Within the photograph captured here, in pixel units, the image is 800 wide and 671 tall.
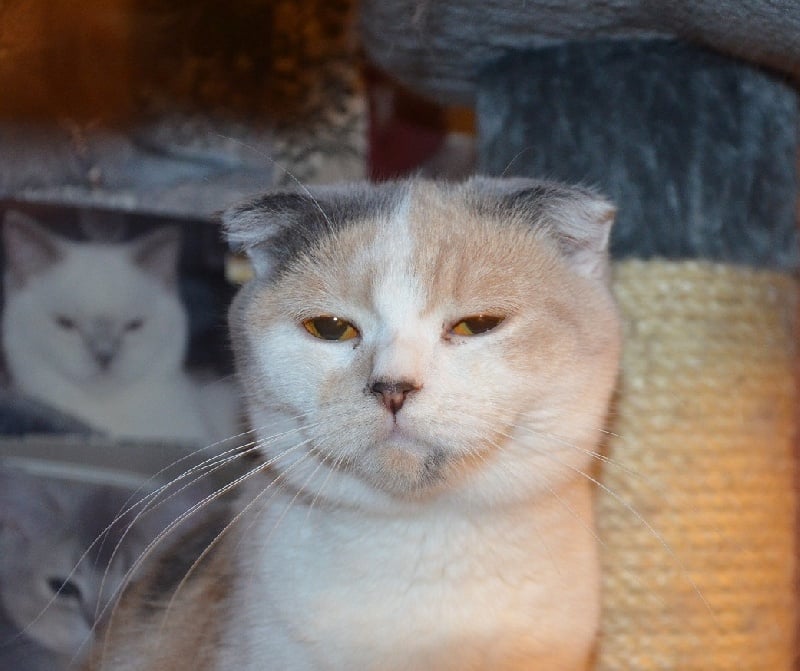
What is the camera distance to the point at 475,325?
0.97 m

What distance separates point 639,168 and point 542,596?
645 mm

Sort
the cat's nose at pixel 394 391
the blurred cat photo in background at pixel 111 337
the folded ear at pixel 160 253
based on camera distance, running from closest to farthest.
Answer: the cat's nose at pixel 394 391 < the blurred cat photo in background at pixel 111 337 < the folded ear at pixel 160 253

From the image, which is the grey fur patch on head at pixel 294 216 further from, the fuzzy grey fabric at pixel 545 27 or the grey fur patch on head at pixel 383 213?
the fuzzy grey fabric at pixel 545 27

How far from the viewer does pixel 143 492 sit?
4.09 ft

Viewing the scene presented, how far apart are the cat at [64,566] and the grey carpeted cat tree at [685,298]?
2.10 feet

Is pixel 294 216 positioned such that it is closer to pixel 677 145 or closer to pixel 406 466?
pixel 406 466

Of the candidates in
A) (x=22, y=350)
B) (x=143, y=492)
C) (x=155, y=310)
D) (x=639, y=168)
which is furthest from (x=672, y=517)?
(x=22, y=350)

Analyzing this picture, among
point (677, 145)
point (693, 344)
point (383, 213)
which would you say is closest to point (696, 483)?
point (693, 344)

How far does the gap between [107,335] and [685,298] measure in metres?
1.08

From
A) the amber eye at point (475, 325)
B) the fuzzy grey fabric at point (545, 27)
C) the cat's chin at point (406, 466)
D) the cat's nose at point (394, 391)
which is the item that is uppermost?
the fuzzy grey fabric at point (545, 27)

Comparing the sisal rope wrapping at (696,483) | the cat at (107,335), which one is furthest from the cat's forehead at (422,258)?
the cat at (107,335)

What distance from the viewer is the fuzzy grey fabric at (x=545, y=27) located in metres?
1.12

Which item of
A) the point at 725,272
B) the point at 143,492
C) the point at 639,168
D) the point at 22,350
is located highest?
the point at 639,168

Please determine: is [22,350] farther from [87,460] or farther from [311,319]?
[311,319]
